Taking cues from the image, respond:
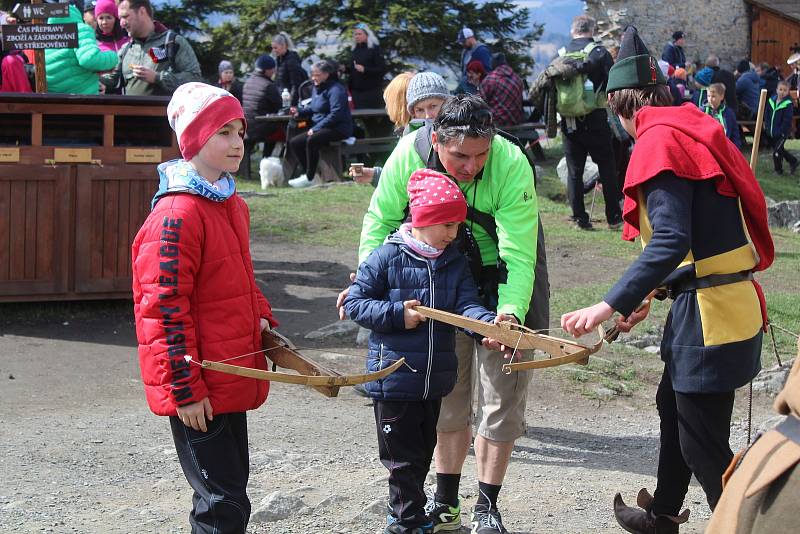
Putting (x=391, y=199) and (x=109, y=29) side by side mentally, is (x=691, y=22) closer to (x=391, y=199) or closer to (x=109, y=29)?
(x=109, y=29)

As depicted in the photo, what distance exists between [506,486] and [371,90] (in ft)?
46.7

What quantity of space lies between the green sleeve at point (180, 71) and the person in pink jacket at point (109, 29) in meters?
0.68

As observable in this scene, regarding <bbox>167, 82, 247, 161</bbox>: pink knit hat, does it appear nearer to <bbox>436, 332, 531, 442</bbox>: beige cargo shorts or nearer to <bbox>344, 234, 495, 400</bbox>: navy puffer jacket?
<bbox>344, 234, 495, 400</bbox>: navy puffer jacket

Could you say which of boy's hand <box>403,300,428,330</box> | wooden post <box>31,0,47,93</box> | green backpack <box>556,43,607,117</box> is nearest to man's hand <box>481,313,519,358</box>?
boy's hand <box>403,300,428,330</box>

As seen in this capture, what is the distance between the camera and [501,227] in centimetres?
461

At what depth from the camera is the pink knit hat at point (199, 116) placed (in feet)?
12.8

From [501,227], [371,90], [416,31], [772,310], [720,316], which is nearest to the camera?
[720,316]

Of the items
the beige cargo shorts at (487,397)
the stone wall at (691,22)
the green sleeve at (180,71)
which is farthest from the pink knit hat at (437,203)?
the stone wall at (691,22)

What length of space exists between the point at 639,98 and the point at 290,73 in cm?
1461

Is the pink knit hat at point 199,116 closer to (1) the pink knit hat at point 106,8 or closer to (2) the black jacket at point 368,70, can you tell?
(1) the pink knit hat at point 106,8

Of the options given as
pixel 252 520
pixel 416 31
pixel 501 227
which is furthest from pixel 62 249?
pixel 416 31

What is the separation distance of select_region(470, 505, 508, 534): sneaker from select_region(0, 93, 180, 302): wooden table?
4548 mm

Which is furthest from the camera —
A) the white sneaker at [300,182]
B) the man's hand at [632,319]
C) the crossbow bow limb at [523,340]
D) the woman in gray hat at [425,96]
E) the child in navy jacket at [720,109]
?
the child in navy jacket at [720,109]

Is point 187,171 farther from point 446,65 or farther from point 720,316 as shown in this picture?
point 446,65
